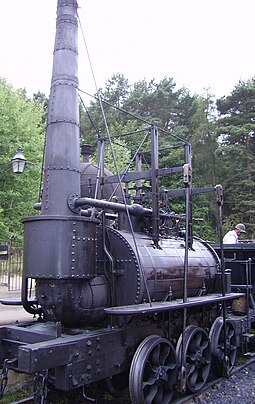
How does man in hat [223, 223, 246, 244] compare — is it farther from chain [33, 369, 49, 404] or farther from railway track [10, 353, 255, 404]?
chain [33, 369, 49, 404]

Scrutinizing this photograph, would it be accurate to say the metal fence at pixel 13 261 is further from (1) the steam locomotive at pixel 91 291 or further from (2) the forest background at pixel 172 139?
(1) the steam locomotive at pixel 91 291

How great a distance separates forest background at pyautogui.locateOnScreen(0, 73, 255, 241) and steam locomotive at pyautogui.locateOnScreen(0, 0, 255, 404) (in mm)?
14824

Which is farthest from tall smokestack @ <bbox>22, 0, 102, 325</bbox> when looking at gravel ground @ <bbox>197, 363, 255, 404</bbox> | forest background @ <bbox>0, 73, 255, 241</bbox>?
forest background @ <bbox>0, 73, 255, 241</bbox>

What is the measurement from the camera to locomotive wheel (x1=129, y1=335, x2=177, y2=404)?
4789 millimetres

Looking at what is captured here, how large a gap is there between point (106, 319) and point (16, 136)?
18.3 m

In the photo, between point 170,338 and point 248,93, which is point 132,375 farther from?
point 248,93

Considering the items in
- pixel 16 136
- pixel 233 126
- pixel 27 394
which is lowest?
pixel 27 394

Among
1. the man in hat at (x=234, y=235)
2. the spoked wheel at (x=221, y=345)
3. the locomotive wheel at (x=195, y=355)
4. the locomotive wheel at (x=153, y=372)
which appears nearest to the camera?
the locomotive wheel at (x=153, y=372)

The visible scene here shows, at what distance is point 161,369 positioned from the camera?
17.3ft

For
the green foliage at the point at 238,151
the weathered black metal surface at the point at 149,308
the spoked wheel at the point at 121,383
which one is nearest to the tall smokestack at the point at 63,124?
the weathered black metal surface at the point at 149,308

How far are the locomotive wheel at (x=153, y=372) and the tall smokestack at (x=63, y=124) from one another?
1935mm

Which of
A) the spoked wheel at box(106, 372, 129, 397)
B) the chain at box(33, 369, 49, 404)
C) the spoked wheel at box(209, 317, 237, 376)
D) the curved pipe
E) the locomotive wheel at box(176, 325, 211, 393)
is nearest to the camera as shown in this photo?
the chain at box(33, 369, 49, 404)

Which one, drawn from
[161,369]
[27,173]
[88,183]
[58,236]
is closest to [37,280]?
[58,236]

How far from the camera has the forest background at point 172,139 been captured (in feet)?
70.6
